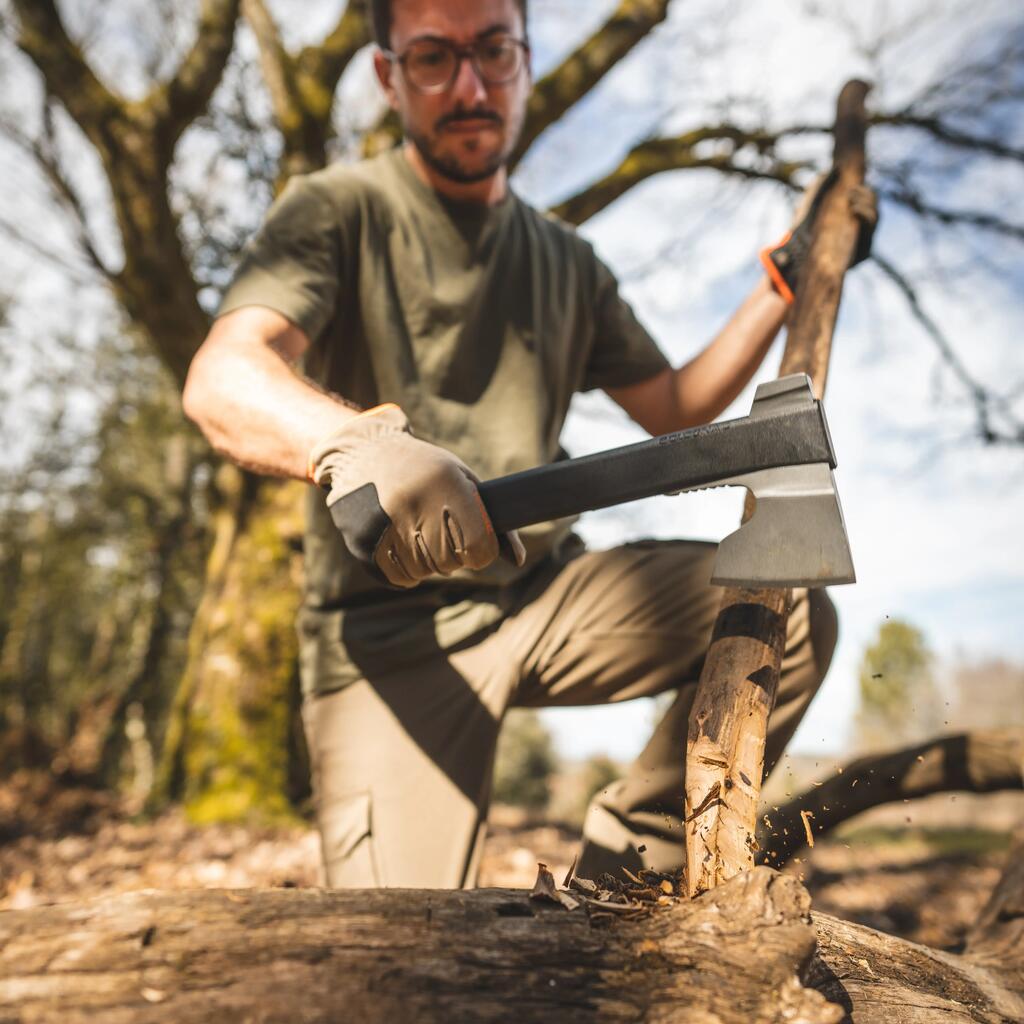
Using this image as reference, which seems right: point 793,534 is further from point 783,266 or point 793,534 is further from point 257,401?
point 783,266

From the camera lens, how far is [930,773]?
338cm

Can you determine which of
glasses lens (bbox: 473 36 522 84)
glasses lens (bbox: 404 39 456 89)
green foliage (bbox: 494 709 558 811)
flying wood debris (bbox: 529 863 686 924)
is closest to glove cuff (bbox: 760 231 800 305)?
glasses lens (bbox: 473 36 522 84)

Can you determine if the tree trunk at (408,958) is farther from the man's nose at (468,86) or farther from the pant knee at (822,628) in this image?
the man's nose at (468,86)

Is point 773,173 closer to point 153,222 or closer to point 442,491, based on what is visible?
point 153,222

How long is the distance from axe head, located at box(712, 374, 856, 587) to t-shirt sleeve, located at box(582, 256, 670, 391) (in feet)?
4.51

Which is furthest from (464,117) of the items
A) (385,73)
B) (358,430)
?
(358,430)

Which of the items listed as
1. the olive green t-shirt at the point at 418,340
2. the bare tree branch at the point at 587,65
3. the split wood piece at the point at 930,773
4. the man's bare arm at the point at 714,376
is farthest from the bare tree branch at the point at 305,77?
the split wood piece at the point at 930,773

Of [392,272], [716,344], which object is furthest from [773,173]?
[392,272]

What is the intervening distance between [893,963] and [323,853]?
1.48 meters

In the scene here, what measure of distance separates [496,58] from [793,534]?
6.27 feet

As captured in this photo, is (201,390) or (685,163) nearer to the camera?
(201,390)

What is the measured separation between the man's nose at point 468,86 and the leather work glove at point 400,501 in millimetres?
1370

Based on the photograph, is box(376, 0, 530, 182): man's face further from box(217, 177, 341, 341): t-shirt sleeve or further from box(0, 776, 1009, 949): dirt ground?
box(0, 776, 1009, 949): dirt ground

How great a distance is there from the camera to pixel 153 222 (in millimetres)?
5730
